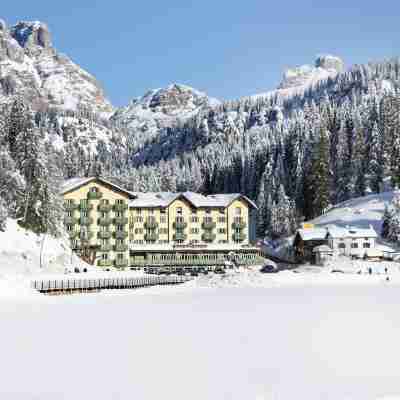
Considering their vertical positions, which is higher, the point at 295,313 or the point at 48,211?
the point at 48,211

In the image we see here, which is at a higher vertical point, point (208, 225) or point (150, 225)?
point (150, 225)

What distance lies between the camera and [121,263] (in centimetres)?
11662

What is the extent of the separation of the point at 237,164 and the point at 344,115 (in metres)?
36.9

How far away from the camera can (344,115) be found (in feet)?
582

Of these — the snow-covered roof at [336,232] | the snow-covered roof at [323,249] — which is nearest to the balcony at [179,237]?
the snow-covered roof at [336,232]

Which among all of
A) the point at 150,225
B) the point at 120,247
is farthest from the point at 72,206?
the point at 150,225

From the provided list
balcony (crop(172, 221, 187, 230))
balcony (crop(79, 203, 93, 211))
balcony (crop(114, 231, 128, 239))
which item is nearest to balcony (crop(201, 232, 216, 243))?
balcony (crop(172, 221, 187, 230))

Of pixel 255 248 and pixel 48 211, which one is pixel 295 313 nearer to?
pixel 48 211

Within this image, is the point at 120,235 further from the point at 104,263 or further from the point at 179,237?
the point at 179,237

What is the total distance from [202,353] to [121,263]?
3624 inches

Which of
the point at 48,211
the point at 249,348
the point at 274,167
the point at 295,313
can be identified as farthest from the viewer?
the point at 274,167

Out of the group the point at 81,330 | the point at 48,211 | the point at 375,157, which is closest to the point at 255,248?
the point at 375,157

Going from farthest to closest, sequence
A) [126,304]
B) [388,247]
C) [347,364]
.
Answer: [388,247] < [126,304] < [347,364]

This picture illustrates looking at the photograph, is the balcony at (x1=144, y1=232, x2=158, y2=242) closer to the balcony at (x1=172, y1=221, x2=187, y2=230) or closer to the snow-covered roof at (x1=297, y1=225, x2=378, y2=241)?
the balcony at (x1=172, y1=221, x2=187, y2=230)
